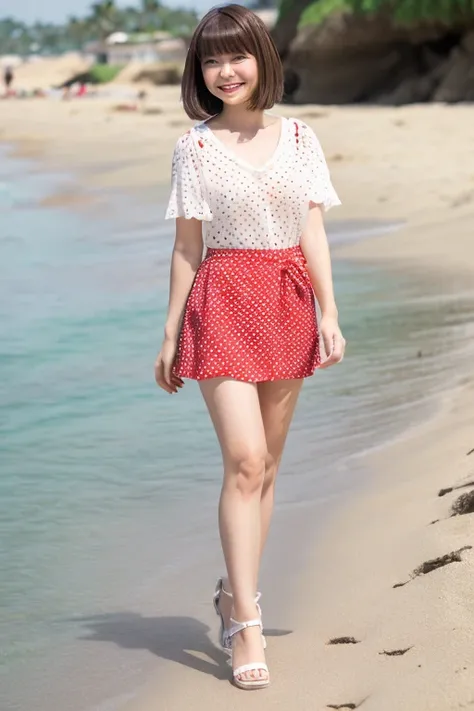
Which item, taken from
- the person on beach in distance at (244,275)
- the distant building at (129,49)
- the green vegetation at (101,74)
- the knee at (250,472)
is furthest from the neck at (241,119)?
the distant building at (129,49)

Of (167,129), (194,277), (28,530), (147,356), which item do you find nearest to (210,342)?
(194,277)

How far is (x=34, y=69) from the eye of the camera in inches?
3659

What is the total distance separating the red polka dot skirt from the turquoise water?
95 cm

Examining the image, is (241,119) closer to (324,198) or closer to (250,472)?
(324,198)

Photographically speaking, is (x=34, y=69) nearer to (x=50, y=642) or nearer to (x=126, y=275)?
(x=126, y=275)

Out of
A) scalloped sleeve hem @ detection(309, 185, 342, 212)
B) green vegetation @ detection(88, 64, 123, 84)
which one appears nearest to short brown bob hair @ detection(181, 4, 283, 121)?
scalloped sleeve hem @ detection(309, 185, 342, 212)

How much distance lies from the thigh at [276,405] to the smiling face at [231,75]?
2.51 ft

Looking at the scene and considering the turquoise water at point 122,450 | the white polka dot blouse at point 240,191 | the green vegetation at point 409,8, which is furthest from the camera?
the green vegetation at point 409,8

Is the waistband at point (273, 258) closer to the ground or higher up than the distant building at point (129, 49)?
higher up

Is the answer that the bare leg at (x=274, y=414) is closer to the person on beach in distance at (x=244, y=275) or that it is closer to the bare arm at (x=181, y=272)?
the person on beach in distance at (x=244, y=275)

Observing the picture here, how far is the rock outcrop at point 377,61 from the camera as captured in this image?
2744cm

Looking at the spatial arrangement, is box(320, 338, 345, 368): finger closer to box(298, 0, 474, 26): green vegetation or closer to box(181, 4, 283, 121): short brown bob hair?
box(181, 4, 283, 121): short brown bob hair

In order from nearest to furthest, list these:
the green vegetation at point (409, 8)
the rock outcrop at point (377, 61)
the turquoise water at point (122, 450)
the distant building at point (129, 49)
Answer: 1. the turquoise water at point (122, 450)
2. the green vegetation at point (409, 8)
3. the rock outcrop at point (377, 61)
4. the distant building at point (129, 49)

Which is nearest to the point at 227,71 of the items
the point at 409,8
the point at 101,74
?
the point at 409,8
